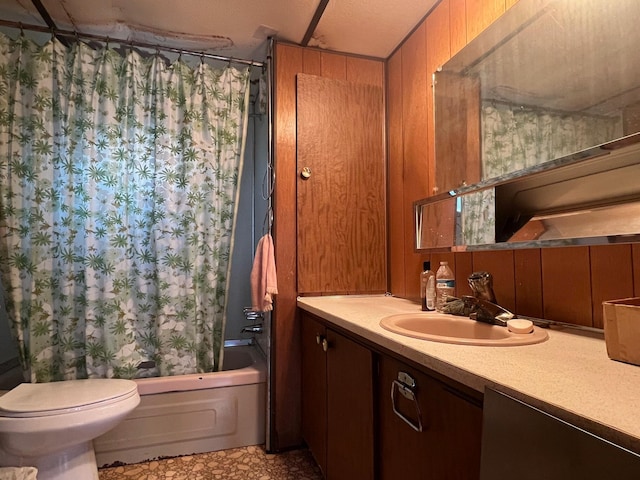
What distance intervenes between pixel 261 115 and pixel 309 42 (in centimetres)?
63

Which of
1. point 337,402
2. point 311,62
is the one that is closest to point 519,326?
point 337,402

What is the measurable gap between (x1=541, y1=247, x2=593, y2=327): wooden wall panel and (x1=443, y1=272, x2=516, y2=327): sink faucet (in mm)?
130

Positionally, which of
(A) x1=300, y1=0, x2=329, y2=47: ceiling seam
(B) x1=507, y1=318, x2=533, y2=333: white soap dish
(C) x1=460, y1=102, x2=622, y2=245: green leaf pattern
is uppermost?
(A) x1=300, y1=0, x2=329, y2=47: ceiling seam

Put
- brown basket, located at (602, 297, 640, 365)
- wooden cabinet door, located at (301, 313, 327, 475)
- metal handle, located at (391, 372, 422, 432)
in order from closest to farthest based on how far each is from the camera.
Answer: brown basket, located at (602, 297, 640, 365), metal handle, located at (391, 372, 422, 432), wooden cabinet door, located at (301, 313, 327, 475)

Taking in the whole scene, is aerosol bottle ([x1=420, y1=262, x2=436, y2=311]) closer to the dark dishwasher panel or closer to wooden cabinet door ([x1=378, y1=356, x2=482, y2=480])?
wooden cabinet door ([x1=378, y1=356, x2=482, y2=480])

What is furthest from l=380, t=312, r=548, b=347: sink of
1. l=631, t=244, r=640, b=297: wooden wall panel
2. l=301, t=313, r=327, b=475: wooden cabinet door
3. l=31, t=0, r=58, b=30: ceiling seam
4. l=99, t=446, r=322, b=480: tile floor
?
l=31, t=0, r=58, b=30: ceiling seam

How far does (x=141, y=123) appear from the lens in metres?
1.86

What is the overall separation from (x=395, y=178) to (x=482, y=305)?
3.23 feet

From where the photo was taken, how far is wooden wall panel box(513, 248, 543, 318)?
45.4 inches

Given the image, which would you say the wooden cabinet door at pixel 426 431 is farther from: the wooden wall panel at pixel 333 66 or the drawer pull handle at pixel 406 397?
the wooden wall panel at pixel 333 66

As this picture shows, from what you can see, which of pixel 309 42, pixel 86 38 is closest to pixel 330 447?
pixel 309 42

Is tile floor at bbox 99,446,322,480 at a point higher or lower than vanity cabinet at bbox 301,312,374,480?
lower

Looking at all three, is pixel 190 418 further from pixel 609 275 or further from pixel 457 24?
pixel 457 24

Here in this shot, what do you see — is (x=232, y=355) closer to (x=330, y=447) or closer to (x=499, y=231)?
(x=330, y=447)
